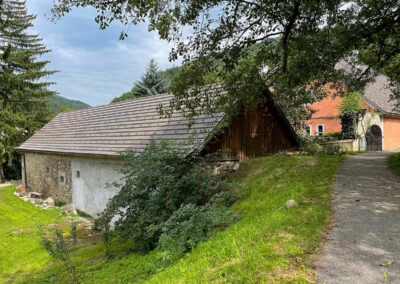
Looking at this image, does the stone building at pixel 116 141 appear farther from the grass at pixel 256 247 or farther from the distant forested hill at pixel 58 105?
the distant forested hill at pixel 58 105

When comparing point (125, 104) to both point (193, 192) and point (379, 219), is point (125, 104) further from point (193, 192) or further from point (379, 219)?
point (379, 219)

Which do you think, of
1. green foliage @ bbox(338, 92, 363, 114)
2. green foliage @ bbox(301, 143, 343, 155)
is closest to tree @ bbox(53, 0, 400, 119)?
green foliage @ bbox(301, 143, 343, 155)

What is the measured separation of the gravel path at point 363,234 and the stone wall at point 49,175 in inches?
560

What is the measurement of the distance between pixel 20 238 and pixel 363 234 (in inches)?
465

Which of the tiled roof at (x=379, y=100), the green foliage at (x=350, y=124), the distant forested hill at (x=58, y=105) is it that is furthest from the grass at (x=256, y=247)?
the distant forested hill at (x=58, y=105)

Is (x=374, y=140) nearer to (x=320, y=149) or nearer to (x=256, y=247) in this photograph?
(x=320, y=149)

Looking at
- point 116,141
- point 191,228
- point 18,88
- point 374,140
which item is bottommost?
point 191,228

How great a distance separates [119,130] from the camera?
14.2 meters

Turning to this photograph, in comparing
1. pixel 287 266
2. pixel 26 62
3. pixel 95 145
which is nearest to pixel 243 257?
pixel 287 266

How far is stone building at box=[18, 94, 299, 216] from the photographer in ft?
33.9

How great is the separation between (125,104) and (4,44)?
1589cm

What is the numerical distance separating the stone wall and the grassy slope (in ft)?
4.34

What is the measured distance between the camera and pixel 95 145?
1398 cm

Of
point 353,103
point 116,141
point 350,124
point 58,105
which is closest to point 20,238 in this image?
point 116,141
